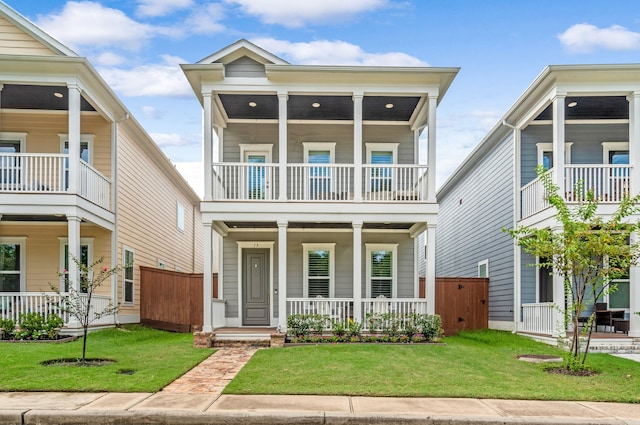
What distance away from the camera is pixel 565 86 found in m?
13.2

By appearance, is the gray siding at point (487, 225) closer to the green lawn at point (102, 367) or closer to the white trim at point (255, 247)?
the white trim at point (255, 247)

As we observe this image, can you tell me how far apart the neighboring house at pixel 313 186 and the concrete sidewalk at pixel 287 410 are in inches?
246

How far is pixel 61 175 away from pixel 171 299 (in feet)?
15.5

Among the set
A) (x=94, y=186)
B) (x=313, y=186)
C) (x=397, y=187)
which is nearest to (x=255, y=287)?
(x=313, y=186)

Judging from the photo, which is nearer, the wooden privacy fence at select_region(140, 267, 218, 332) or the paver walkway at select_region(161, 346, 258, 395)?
the paver walkway at select_region(161, 346, 258, 395)

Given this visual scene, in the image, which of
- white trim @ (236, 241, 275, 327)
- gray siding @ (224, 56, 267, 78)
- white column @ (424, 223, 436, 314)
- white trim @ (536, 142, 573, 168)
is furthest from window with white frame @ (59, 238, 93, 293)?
white trim @ (536, 142, 573, 168)

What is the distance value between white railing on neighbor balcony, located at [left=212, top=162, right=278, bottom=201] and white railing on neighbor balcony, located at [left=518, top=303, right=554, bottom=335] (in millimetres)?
7136

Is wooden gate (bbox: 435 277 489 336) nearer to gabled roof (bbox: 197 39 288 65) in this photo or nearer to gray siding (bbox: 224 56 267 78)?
gray siding (bbox: 224 56 267 78)

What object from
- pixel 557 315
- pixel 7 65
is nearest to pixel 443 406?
pixel 557 315

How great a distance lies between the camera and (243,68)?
14.2 metres

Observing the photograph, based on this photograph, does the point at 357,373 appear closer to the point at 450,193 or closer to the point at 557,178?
the point at 557,178

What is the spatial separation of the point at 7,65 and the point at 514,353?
42.6 feet

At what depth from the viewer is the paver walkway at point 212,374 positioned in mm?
7891

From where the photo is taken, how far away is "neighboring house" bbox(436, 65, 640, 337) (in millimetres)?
13133
